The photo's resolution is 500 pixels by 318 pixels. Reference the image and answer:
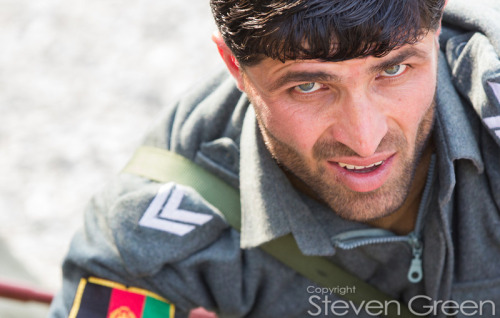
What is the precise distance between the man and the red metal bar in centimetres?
13

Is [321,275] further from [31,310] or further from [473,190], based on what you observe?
[31,310]

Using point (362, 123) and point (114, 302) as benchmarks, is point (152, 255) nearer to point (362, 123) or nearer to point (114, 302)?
point (114, 302)

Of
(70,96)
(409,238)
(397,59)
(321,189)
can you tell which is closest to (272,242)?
(321,189)

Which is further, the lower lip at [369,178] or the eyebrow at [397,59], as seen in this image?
the lower lip at [369,178]

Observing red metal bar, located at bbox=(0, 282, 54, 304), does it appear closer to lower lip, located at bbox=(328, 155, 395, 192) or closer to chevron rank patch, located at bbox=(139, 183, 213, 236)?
chevron rank patch, located at bbox=(139, 183, 213, 236)

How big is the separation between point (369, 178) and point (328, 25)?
0.41 m

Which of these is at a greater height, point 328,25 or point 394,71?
point 328,25

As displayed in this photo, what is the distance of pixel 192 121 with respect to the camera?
2.03 m

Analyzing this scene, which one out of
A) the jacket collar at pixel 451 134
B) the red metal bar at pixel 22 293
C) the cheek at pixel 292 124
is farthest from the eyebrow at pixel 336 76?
the red metal bar at pixel 22 293

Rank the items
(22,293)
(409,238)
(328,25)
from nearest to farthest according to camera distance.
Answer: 1. (328,25)
2. (409,238)
3. (22,293)

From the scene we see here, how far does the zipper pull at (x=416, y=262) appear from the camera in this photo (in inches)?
75.7

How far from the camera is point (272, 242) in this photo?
197 cm

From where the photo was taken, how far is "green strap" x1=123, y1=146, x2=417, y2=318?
198 centimetres

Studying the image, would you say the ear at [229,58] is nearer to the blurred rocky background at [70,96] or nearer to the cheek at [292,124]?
the cheek at [292,124]
